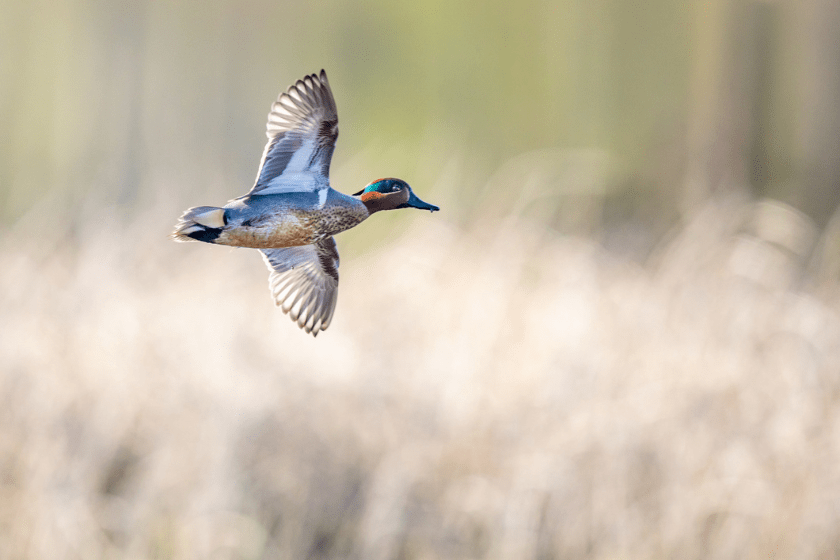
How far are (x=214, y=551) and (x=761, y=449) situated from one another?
269 centimetres

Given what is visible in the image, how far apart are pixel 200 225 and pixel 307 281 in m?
0.09

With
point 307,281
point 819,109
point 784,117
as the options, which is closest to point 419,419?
point 307,281

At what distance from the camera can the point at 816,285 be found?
524 cm

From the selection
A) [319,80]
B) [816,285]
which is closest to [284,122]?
[319,80]

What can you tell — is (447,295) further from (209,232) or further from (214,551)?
(209,232)

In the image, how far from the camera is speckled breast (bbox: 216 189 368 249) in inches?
9.3

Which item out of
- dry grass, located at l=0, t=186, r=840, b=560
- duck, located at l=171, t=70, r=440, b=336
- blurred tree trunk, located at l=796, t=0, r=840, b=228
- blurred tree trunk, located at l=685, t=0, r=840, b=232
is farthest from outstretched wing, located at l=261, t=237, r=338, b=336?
blurred tree trunk, located at l=796, t=0, r=840, b=228

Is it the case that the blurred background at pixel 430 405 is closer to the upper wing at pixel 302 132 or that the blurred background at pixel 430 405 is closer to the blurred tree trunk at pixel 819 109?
the blurred tree trunk at pixel 819 109

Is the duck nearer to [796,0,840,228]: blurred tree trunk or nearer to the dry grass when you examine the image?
the dry grass

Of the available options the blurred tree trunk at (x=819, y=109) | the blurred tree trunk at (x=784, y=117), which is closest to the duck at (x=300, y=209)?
the blurred tree trunk at (x=784, y=117)

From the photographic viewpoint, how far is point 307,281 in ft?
1.05

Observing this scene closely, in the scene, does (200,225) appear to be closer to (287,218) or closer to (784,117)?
(287,218)

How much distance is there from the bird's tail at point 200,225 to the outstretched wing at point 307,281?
24 millimetres

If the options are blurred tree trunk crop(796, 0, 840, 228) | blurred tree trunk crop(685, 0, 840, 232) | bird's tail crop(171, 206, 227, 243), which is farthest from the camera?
blurred tree trunk crop(796, 0, 840, 228)
